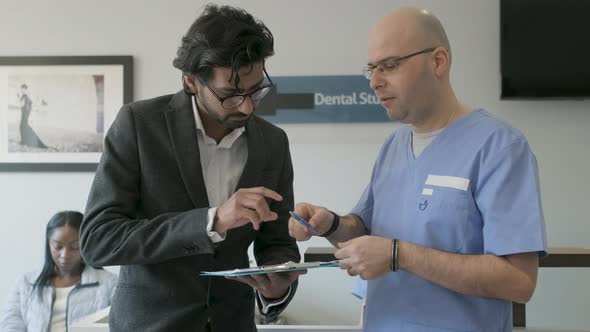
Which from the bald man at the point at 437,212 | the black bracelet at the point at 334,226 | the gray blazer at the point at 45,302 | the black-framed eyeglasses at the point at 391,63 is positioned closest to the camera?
the bald man at the point at 437,212

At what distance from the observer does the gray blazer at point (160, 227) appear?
1.35m

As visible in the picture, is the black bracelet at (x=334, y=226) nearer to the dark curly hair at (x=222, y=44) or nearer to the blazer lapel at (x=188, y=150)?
the blazer lapel at (x=188, y=150)

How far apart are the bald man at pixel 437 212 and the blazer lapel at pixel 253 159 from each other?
0.14m

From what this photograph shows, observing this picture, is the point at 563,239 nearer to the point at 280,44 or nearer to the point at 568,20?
the point at 568,20

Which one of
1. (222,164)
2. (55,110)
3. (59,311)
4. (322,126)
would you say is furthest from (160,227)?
(55,110)

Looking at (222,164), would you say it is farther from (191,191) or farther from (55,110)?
(55,110)

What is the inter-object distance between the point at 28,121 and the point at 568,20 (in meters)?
3.19

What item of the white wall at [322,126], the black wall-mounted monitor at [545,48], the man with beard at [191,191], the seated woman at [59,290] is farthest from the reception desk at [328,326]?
the black wall-mounted monitor at [545,48]

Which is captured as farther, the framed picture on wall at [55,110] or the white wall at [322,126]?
the framed picture on wall at [55,110]

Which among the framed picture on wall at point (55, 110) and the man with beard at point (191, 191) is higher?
A: the framed picture on wall at point (55, 110)

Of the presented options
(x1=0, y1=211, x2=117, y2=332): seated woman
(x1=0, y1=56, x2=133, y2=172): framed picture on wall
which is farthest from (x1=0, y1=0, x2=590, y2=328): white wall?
(x1=0, y1=211, x2=117, y2=332): seated woman

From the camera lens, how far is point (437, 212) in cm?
138

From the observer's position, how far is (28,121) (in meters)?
3.67

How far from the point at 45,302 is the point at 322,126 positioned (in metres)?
1.79
